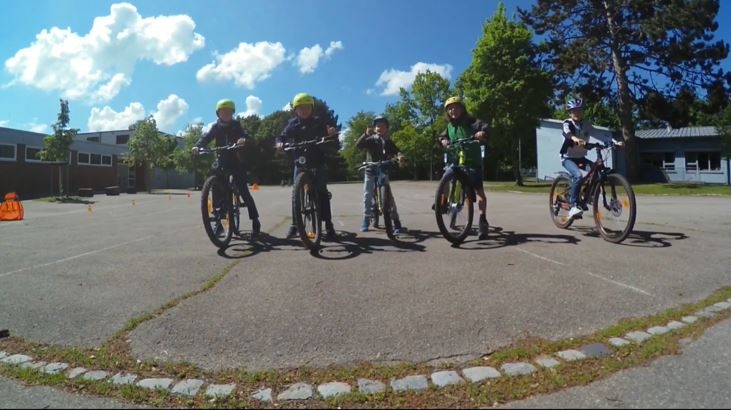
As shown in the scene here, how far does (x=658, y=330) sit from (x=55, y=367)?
12.6 ft

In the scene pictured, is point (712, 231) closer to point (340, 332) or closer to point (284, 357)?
point (340, 332)

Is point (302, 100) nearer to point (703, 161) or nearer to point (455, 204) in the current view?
point (455, 204)

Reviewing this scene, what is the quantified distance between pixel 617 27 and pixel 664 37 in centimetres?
294

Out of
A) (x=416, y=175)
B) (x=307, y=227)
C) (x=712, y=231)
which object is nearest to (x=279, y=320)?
(x=307, y=227)

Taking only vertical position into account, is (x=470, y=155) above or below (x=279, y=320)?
above

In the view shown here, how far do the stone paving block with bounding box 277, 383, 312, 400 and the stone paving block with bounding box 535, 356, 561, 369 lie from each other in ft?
4.33

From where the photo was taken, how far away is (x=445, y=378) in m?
2.54

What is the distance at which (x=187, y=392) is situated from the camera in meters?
2.45

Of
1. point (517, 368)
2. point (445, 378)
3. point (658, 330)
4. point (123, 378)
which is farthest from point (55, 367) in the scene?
point (658, 330)

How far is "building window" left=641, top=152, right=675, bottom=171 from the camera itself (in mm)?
44688

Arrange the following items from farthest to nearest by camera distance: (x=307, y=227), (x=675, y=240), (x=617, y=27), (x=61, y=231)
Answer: (x=617, y=27), (x=61, y=231), (x=675, y=240), (x=307, y=227)

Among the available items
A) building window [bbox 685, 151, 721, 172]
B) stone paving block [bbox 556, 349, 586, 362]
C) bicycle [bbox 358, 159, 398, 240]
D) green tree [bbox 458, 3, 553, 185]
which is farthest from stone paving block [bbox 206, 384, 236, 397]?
building window [bbox 685, 151, 721, 172]

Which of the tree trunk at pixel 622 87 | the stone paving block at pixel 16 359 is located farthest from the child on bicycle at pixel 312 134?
the tree trunk at pixel 622 87

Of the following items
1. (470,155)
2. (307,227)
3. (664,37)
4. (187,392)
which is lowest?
(187,392)
